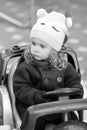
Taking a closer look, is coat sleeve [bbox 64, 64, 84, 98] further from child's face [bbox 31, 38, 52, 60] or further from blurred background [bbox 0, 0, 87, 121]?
blurred background [bbox 0, 0, 87, 121]

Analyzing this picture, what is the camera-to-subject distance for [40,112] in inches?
65.2

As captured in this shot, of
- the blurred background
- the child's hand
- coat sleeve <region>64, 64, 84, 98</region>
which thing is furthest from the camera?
the blurred background

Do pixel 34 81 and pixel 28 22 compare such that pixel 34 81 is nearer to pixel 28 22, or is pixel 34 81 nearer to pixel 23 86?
pixel 23 86

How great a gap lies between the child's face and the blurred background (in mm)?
1424

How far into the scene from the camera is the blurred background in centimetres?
405

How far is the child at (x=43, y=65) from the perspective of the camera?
2.11 meters

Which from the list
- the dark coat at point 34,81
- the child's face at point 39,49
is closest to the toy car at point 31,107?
the dark coat at point 34,81

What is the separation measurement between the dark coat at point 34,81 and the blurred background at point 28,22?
1.29 meters

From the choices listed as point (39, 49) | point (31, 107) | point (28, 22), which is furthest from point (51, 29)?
point (28, 22)

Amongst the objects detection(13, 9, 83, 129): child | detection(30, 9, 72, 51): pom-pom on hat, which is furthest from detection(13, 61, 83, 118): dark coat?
detection(30, 9, 72, 51): pom-pom on hat

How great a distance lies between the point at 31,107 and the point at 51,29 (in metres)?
0.58

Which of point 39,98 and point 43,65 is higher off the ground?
point 43,65

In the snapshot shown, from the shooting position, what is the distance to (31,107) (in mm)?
1675

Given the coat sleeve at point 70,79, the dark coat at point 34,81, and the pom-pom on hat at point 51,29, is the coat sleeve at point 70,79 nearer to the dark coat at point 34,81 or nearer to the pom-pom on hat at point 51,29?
the dark coat at point 34,81
